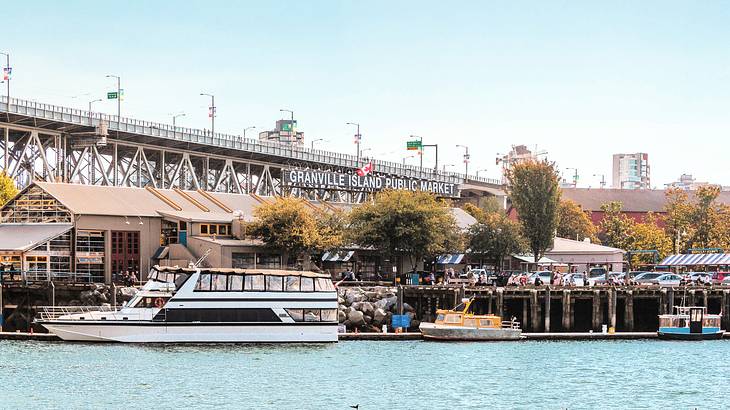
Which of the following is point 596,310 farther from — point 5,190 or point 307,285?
point 5,190

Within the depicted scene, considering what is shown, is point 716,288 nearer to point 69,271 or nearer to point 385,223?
point 385,223

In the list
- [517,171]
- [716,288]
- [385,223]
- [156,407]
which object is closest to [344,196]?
[517,171]

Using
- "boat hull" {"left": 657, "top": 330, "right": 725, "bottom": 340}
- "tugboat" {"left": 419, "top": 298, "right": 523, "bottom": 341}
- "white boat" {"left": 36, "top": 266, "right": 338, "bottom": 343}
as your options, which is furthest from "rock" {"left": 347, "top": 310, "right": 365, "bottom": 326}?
"boat hull" {"left": 657, "top": 330, "right": 725, "bottom": 340}

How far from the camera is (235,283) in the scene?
246ft

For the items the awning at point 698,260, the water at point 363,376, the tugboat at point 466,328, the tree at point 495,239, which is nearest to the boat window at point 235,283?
the water at point 363,376

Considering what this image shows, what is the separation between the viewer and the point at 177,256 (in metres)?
104

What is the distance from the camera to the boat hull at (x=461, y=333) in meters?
80.4

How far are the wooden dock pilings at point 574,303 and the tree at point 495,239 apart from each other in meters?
32.9

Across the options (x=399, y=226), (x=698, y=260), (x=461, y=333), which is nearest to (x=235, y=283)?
(x=461, y=333)

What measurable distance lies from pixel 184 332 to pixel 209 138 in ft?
251

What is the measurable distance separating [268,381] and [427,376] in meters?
8.72

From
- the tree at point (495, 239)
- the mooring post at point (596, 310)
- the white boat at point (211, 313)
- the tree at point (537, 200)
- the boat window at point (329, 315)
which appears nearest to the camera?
the white boat at point (211, 313)

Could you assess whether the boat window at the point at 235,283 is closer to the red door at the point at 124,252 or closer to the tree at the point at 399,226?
the red door at the point at 124,252

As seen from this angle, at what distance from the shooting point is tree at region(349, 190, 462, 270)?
11038 centimetres
